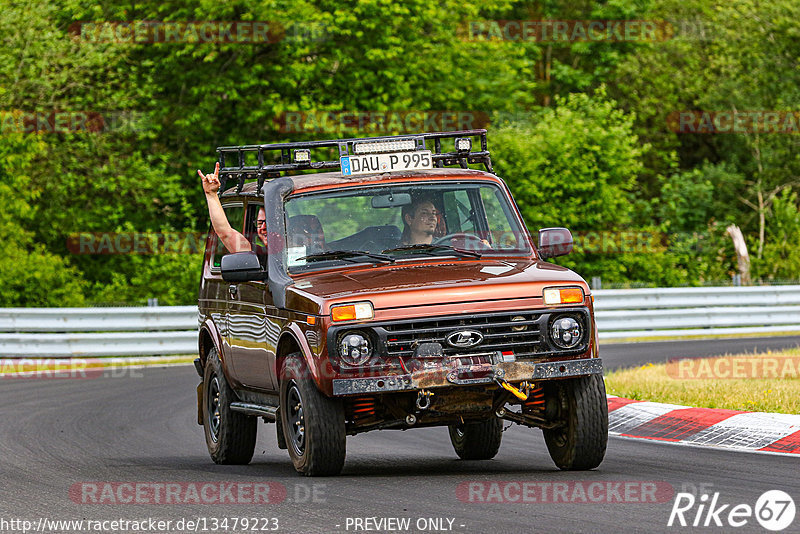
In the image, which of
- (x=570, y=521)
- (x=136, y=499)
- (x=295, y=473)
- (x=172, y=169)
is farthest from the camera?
(x=172, y=169)

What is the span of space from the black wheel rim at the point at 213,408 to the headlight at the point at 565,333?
343cm

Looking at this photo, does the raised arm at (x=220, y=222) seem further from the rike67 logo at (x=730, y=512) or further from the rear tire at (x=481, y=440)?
the rike67 logo at (x=730, y=512)

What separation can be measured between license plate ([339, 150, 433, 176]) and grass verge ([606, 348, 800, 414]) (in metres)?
3.68

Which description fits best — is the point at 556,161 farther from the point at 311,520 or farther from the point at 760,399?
the point at 311,520

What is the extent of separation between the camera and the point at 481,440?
1078 centimetres

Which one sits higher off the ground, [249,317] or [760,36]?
[760,36]

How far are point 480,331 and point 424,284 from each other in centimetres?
45

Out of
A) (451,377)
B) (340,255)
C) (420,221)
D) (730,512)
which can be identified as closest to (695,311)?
(420,221)

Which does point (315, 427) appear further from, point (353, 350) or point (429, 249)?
point (429, 249)

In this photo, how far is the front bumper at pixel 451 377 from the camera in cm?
856

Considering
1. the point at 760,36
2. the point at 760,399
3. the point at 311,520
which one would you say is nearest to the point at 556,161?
the point at 760,36

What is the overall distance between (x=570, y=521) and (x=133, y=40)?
30.4 m

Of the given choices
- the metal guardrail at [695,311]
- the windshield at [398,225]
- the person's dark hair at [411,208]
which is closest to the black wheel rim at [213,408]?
the windshield at [398,225]

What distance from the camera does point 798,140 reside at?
46.8 meters
